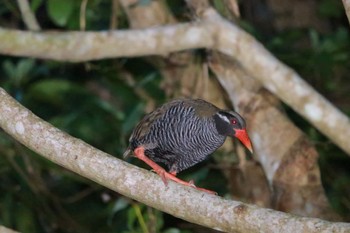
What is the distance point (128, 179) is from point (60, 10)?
9.05 feet

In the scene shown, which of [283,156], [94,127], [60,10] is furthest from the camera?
[94,127]

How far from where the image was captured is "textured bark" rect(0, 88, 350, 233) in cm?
372


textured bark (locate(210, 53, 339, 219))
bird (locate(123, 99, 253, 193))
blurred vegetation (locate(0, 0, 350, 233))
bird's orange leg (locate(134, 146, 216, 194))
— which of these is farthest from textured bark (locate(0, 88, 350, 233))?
blurred vegetation (locate(0, 0, 350, 233))

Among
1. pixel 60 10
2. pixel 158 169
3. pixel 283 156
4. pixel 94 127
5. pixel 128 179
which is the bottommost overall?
Result: pixel 94 127

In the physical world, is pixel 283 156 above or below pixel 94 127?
above

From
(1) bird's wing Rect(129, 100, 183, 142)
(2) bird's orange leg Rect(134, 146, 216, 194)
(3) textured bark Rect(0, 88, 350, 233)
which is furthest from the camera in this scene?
(1) bird's wing Rect(129, 100, 183, 142)

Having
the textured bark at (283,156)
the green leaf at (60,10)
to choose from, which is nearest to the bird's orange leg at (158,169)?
the textured bark at (283,156)

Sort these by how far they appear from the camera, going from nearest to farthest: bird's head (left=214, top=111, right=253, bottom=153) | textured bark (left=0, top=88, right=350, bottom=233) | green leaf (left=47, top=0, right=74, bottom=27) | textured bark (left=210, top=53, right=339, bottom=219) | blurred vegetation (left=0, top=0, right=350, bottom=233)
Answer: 1. textured bark (left=0, top=88, right=350, bottom=233)
2. bird's head (left=214, top=111, right=253, bottom=153)
3. textured bark (left=210, top=53, right=339, bottom=219)
4. green leaf (left=47, top=0, right=74, bottom=27)
5. blurred vegetation (left=0, top=0, right=350, bottom=233)

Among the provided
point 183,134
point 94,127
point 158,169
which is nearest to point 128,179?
point 158,169

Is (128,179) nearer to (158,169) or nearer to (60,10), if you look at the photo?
(158,169)

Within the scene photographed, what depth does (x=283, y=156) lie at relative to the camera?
19.6 ft

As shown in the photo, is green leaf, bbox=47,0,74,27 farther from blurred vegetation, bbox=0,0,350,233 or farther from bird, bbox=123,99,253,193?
bird, bbox=123,99,253,193

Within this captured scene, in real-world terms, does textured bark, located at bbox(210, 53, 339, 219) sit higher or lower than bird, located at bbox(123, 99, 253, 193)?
lower

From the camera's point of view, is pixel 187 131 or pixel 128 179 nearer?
pixel 128 179
